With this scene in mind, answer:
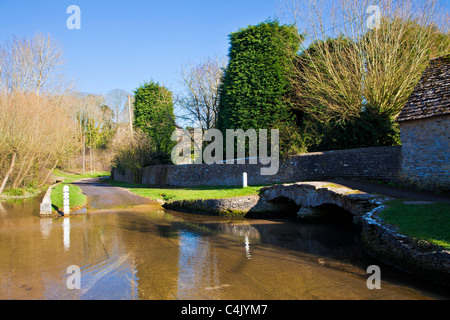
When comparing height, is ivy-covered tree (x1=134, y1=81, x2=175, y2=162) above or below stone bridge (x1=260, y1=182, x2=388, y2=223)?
above

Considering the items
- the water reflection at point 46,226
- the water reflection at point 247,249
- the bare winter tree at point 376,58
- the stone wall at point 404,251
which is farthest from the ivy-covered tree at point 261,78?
the stone wall at point 404,251

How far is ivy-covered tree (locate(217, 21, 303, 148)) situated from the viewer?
2038 cm

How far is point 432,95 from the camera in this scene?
1160 centimetres

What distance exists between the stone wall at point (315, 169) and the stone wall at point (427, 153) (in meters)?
0.64

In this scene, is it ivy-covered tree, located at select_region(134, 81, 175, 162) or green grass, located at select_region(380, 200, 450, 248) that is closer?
green grass, located at select_region(380, 200, 450, 248)

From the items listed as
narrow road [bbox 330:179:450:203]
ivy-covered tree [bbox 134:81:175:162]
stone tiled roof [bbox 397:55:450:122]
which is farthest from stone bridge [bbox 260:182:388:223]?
ivy-covered tree [bbox 134:81:175:162]

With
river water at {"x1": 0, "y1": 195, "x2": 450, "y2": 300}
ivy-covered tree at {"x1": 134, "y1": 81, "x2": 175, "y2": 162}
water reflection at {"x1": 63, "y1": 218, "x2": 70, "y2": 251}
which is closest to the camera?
river water at {"x1": 0, "y1": 195, "x2": 450, "y2": 300}

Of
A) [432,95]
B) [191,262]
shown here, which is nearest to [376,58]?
[432,95]

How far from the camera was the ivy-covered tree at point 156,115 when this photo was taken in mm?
29703

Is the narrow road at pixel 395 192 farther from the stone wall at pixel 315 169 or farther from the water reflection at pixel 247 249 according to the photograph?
the water reflection at pixel 247 249

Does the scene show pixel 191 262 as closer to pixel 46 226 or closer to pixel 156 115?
pixel 46 226

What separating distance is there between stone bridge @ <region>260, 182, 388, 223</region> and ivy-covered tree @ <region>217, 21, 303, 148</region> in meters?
6.68

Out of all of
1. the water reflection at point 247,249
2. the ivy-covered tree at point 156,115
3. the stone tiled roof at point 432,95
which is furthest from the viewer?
the ivy-covered tree at point 156,115

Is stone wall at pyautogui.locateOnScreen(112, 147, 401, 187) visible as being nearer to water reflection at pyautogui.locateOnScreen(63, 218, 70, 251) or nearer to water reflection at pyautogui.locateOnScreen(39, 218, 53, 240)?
water reflection at pyautogui.locateOnScreen(63, 218, 70, 251)
